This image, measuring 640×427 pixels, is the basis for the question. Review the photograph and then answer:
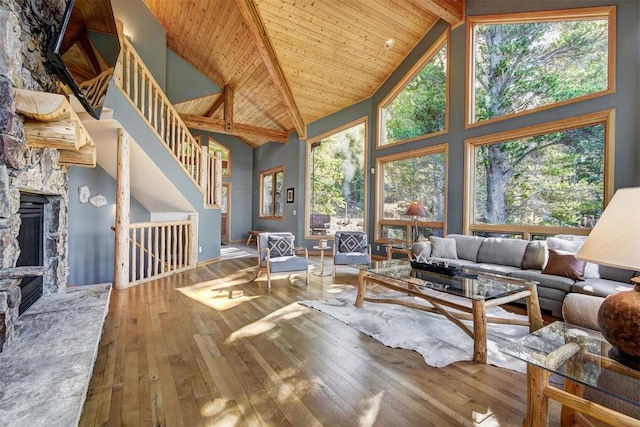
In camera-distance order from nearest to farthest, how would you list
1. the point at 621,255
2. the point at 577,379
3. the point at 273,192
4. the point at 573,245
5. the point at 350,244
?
the point at 621,255
the point at 577,379
the point at 573,245
the point at 350,244
the point at 273,192

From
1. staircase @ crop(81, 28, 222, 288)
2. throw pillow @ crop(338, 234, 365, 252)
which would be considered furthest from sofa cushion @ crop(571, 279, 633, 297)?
staircase @ crop(81, 28, 222, 288)

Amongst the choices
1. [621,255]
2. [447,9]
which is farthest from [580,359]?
[447,9]

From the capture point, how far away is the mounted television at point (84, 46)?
211cm

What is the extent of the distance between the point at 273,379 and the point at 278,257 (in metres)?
2.57

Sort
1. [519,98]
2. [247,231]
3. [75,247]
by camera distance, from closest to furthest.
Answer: [519,98], [75,247], [247,231]

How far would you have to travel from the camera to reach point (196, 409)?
168 centimetres

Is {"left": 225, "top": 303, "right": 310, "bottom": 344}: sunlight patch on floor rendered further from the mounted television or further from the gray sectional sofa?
the mounted television

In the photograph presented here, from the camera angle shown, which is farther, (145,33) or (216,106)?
(216,106)

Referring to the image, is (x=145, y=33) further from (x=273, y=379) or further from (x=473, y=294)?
(x=473, y=294)

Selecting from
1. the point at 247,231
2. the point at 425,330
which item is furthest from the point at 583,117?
the point at 247,231

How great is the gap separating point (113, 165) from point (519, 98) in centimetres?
632

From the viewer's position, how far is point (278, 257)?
4.50 metres

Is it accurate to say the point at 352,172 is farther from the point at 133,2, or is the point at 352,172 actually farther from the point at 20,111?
the point at 20,111

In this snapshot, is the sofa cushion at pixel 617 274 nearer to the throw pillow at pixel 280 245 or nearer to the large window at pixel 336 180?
the throw pillow at pixel 280 245
